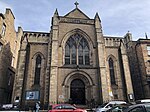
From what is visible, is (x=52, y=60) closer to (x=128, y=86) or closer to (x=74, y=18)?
(x=74, y=18)

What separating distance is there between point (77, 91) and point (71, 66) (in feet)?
13.0

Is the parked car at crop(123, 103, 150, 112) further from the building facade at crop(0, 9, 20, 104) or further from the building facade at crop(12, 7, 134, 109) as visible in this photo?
the building facade at crop(0, 9, 20, 104)

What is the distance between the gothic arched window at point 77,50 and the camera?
25.0 m

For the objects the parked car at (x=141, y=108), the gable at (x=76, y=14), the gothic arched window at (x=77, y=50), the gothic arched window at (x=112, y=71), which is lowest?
the parked car at (x=141, y=108)

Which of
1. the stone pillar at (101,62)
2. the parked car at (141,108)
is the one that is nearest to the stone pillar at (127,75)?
the stone pillar at (101,62)

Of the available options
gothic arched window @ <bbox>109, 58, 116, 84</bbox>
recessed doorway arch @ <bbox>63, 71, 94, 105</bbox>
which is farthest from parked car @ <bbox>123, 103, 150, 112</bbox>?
gothic arched window @ <bbox>109, 58, 116, 84</bbox>

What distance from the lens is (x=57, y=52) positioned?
2394 centimetres

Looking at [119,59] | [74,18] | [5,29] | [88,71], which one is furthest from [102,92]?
[5,29]

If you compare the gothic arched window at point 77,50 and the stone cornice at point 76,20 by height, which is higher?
the stone cornice at point 76,20

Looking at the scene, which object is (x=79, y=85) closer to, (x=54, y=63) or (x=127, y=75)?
(x=54, y=63)

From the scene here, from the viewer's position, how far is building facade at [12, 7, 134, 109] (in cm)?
2247

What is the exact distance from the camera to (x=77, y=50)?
25562 millimetres

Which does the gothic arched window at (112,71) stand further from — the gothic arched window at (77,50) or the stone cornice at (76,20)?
the stone cornice at (76,20)

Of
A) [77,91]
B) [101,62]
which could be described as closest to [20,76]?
[77,91]
